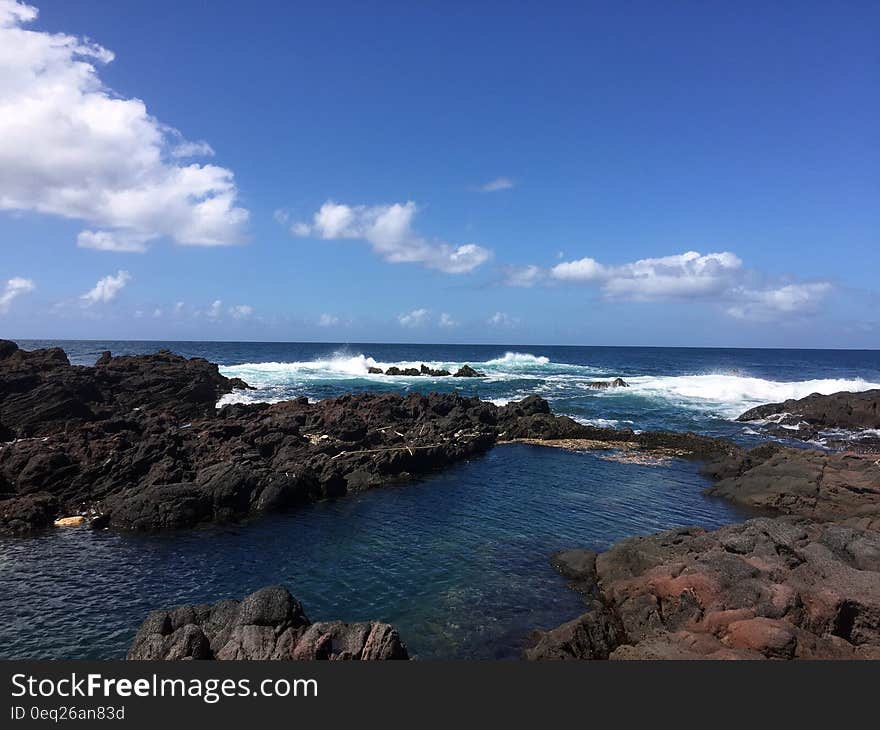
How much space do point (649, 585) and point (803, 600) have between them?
382 centimetres

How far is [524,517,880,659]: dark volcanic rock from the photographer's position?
11508 millimetres

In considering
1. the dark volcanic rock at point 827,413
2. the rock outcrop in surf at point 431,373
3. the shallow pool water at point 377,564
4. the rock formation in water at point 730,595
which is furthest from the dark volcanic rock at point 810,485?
the rock outcrop in surf at point 431,373

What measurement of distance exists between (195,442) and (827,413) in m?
55.3

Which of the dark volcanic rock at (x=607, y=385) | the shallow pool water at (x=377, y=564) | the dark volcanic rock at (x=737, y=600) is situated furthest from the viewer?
the dark volcanic rock at (x=607, y=385)

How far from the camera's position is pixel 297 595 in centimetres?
1694

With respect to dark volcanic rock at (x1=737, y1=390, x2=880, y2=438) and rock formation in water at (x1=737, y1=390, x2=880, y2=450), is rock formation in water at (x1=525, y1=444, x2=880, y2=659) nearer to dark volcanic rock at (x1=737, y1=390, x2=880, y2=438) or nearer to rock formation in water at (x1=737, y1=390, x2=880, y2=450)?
rock formation in water at (x1=737, y1=390, x2=880, y2=450)

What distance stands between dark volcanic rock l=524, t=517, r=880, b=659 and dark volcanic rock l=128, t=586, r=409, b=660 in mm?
4463

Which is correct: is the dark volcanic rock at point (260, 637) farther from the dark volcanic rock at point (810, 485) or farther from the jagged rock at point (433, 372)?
the jagged rock at point (433, 372)

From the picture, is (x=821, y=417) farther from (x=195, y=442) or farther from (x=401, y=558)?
(x=195, y=442)

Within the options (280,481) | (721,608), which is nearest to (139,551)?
(280,481)

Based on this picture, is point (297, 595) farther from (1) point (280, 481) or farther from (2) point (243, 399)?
(2) point (243, 399)

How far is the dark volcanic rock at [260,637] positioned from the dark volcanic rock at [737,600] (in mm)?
4463

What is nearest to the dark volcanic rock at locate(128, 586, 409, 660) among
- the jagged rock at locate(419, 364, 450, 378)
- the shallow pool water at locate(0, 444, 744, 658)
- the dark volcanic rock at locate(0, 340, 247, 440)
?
the shallow pool water at locate(0, 444, 744, 658)

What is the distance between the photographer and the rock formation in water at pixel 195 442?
24484 millimetres
